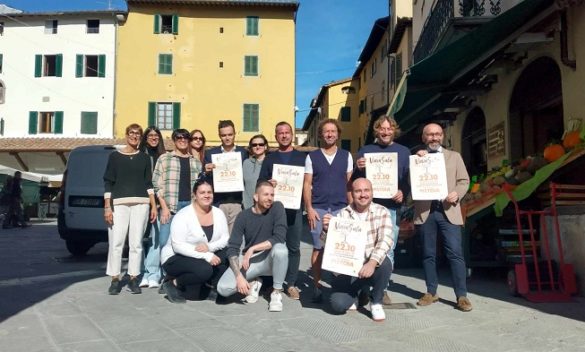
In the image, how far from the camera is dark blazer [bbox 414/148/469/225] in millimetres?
4699

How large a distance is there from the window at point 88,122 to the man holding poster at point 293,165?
27865 mm

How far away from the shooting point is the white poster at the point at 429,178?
4.62 metres

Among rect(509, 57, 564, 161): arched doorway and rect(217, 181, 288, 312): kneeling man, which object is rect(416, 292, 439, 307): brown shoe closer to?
rect(217, 181, 288, 312): kneeling man

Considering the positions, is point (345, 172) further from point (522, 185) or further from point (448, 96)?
point (448, 96)

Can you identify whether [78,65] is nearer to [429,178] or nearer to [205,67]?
[205,67]

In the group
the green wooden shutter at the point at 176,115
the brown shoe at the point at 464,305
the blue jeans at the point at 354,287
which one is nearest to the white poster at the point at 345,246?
the blue jeans at the point at 354,287

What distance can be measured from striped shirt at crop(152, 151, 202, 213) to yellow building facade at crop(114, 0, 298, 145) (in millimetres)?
24997

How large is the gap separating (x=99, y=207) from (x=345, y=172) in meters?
4.61

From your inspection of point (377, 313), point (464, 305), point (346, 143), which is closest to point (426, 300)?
point (464, 305)

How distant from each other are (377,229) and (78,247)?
618 cm

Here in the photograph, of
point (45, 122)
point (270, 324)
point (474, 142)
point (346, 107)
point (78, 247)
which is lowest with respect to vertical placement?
point (270, 324)

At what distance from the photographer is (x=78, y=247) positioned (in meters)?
8.66

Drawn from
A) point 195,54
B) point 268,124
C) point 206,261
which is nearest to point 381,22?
point 268,124

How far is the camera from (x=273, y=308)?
4523mm
